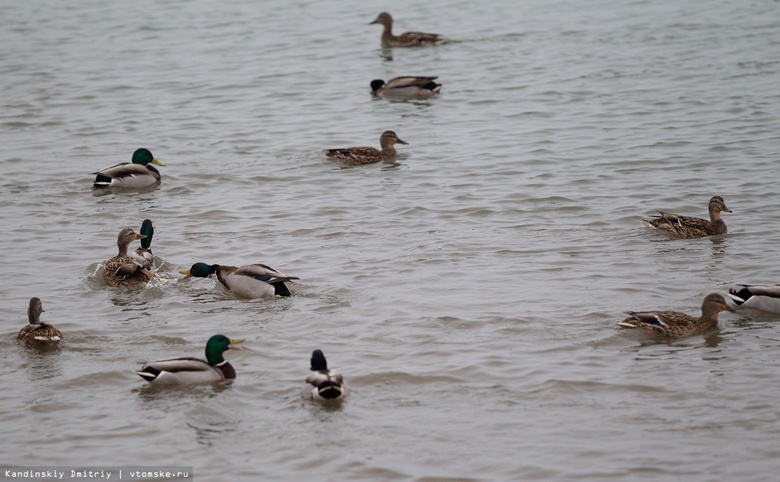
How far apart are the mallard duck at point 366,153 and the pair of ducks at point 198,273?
16.6ft

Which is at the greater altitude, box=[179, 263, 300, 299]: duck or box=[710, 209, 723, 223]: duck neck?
box=[710, 209, 723, 223]: duck neck

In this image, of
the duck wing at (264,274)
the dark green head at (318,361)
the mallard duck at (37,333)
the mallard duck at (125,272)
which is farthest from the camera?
the mallard duck at (125,272)

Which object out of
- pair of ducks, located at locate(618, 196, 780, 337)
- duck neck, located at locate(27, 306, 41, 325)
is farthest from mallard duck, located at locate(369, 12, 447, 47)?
duck neck, located at locate(27, 306, 41, 325)

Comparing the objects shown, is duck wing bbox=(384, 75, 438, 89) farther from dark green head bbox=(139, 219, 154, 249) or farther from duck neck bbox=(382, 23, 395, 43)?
dark green head bbox=(139, 219, 154, 249)

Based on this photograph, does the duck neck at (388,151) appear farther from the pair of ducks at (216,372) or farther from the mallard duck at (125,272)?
the pair of ducks at (216,372)

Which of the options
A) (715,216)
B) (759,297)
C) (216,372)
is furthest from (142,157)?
(759,297)

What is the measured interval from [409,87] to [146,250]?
33.8 feet

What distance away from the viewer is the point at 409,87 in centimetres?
2266

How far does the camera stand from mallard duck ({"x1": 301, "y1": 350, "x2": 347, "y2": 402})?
30.0 feet

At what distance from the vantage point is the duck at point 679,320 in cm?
1048

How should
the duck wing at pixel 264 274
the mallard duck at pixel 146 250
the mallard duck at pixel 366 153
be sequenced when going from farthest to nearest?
the mallard duck at pixel 366 153
the mallard duck at pixel 146 250
the duck wing at pixel 264 274

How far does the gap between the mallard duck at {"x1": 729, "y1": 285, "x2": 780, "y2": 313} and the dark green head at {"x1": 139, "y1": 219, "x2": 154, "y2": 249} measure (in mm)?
6755

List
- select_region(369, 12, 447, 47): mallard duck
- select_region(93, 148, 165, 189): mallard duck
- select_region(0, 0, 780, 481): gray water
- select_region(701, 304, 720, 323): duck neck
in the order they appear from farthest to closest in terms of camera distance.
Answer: select_region(369, 12, 447, 47): mallard duck → select_region(93, 148, 165, 189): mallard duck → select_region(701, 304, 720, 323): duck neck → select_region(0, 0, 780, 481): gray water

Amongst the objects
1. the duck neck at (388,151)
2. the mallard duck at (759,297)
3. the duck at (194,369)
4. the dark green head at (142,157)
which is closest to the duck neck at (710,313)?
the mallard duck at (759,297)
